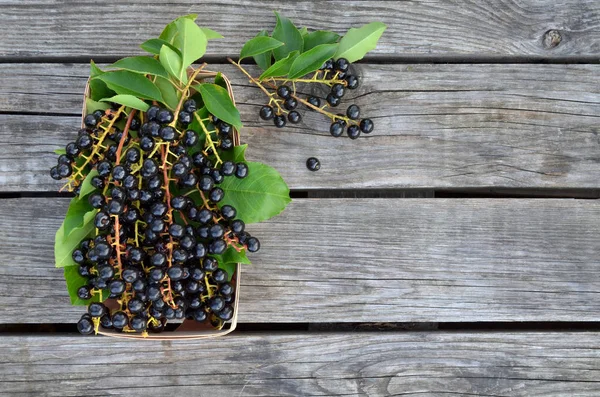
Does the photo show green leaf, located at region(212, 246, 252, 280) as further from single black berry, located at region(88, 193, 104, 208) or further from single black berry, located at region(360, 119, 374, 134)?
single black berry, located at region(360, 119, 374, 134)

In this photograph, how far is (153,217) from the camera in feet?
2.25

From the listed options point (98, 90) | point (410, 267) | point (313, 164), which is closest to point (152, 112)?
point (98, 90)

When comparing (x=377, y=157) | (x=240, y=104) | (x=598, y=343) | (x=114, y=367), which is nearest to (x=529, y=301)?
(x=598, y=343)

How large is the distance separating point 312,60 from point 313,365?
57 centimetres

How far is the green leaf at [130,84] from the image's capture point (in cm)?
72

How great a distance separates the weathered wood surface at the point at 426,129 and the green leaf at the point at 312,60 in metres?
0.13

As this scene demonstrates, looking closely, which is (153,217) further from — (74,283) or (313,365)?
(313,365)

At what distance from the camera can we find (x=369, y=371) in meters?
0.98

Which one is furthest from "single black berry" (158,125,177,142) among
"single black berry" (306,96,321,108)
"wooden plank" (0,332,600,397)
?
"wooden plank" (0,332,600,397)

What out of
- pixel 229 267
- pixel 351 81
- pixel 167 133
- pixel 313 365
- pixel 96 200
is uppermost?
pixel 351 81

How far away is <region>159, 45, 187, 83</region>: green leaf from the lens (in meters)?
0.69

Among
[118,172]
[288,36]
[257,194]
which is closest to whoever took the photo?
[118,172]

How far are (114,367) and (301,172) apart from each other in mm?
519

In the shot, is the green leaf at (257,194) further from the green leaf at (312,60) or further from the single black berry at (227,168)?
the green leaf at (312,60)
